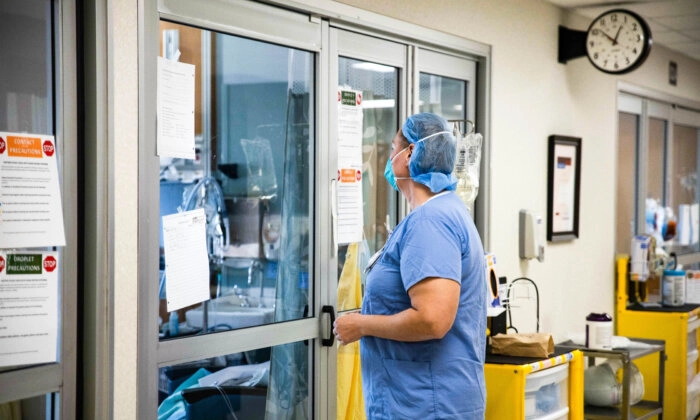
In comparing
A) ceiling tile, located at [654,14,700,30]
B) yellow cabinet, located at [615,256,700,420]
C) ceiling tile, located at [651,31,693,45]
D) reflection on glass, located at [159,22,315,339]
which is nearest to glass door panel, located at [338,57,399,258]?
reflection on glass, located at [159,22,315,339]

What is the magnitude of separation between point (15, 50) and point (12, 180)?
35cm

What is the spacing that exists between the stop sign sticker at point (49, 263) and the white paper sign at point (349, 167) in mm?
1268

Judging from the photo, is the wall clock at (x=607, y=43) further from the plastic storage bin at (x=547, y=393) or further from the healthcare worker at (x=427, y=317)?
the healthcare worker at (x=427, y=317)

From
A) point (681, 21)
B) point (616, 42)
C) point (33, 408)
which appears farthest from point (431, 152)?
point (681, 21)

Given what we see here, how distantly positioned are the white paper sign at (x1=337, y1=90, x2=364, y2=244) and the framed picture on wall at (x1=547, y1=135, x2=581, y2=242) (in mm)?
1714

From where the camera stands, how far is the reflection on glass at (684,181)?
267 inches

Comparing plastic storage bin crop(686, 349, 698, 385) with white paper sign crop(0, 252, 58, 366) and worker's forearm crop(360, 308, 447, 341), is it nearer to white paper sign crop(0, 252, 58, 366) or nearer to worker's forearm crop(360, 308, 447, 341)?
worker's forearm crop(360, 308, 447, 341)

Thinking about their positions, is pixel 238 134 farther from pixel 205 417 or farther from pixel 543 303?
pixel 543 303

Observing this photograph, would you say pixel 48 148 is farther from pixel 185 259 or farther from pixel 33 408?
pixel 33 408

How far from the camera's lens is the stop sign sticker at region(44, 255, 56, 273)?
2174 mm

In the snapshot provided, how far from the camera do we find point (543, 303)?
4586mm

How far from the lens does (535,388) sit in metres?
3.34

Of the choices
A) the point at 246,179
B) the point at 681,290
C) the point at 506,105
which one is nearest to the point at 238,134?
the point at 246,179

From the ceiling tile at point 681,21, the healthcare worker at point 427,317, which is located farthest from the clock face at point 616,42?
the healthcare worker at point 427,317
